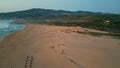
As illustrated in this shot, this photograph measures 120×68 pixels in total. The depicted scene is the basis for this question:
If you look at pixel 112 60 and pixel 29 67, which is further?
pixel 112 60

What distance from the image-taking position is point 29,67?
10.8 metres

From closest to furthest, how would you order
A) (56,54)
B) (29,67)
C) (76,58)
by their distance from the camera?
(29,67)
(76,58)
(56,54)

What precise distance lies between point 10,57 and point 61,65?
3.30m

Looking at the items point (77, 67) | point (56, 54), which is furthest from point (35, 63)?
point (56, 54)

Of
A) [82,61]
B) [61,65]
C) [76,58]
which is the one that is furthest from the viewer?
[76,58]

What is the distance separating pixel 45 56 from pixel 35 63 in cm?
217

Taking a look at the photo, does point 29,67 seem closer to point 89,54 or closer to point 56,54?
point 56,54

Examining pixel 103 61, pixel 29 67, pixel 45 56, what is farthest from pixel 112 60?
pixel 29 67

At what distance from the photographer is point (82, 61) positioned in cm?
1247

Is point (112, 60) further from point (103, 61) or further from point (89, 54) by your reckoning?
point (89, 54)

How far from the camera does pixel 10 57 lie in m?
13.6

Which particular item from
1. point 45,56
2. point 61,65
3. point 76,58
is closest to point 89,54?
point 76,58

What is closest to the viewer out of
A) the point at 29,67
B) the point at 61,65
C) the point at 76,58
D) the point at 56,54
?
the point at 29,67

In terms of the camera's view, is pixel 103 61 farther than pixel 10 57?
No
